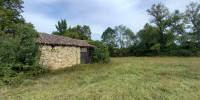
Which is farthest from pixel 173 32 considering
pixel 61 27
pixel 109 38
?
pixel 61 27

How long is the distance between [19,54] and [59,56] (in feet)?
8.14

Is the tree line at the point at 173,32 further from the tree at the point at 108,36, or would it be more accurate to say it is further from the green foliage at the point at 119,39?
the tree at the point at 108,36

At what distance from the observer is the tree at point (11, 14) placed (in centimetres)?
989

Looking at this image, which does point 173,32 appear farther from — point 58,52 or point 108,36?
point 58,52

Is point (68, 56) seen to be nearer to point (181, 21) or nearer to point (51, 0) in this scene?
point (51, 0)

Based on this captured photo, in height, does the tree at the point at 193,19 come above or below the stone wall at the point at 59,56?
above

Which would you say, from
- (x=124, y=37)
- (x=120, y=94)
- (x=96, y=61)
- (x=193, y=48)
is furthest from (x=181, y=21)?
(x=120, y=94)

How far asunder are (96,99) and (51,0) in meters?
9.94

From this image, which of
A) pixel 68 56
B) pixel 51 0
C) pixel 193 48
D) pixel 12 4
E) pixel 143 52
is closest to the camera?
pixel 68 56

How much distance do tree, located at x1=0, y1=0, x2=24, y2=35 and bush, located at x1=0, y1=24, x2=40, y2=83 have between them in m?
8.51

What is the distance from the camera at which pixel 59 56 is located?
660cm

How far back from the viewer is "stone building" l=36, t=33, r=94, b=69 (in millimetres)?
5713

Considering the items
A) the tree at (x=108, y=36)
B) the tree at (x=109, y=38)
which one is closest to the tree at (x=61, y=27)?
the tree at (x=108, y=36)

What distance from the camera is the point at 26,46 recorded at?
449 cm
